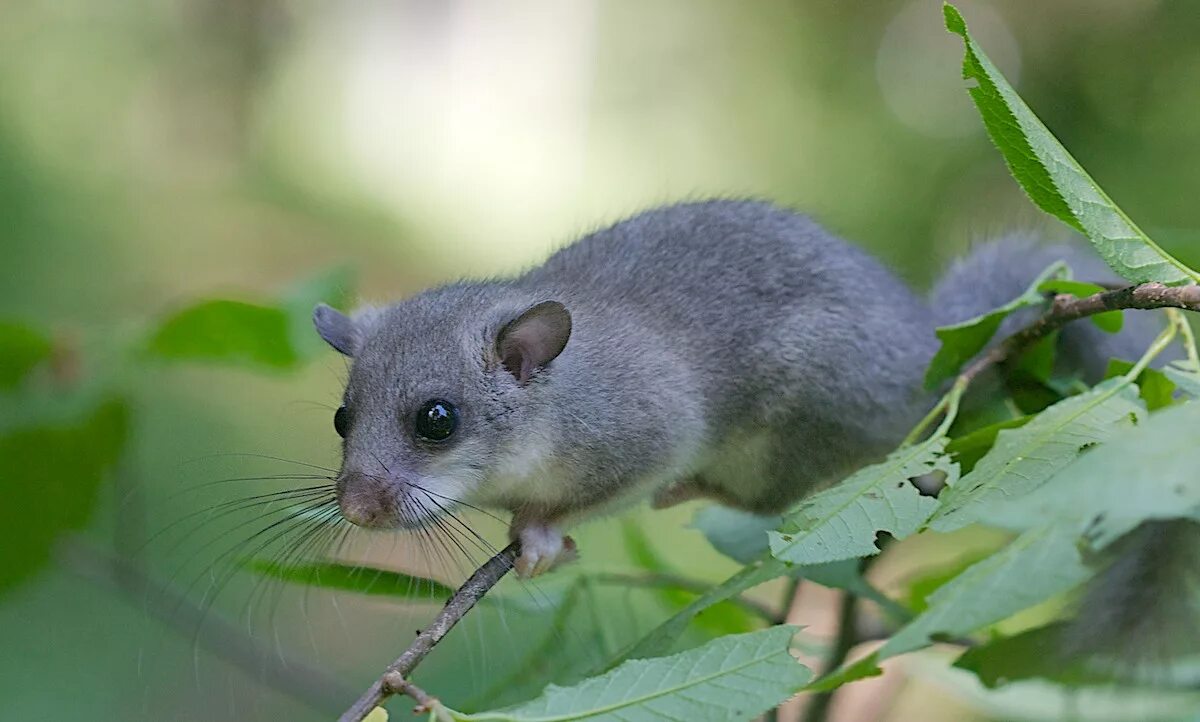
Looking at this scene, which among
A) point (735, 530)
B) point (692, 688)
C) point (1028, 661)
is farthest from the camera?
point (735, 530)

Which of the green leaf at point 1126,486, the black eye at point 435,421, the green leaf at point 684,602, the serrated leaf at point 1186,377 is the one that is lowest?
the green leaf at point 684,602

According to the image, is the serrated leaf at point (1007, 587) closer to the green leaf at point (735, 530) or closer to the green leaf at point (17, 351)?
the green leaf at point (735, 530)

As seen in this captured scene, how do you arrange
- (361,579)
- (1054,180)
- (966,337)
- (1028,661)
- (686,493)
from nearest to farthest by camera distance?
(1054,180)
(1028,661)
(361,579)
(966,337)
(686,493)

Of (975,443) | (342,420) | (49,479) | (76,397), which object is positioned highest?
(975,443)

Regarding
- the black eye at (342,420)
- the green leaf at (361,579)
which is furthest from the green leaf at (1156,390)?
the black eye at (342,420)

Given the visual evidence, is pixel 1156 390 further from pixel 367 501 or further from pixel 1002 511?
pixel 367 501

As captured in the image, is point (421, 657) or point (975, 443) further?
point (975, 443)

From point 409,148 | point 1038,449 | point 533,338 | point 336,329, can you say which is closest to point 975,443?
point 1038,449
